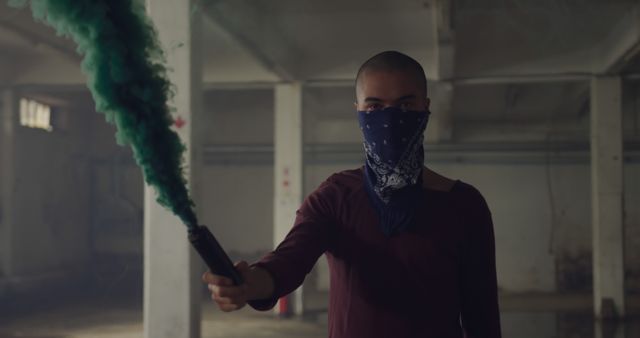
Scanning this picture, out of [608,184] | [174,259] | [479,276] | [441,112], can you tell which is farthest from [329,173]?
[479,276]

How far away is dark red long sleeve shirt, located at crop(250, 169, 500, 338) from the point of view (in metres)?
1.70

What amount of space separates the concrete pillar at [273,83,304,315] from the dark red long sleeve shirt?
8.59m

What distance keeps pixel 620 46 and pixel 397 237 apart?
761cm

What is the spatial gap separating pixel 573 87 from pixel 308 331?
6.18 metres

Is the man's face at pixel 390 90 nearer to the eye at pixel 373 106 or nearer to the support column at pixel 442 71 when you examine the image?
the eye at pixel 373 106

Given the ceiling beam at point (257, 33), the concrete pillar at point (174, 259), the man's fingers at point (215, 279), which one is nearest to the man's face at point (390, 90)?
the man's fingers at point (215, 279)

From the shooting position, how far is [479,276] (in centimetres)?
179

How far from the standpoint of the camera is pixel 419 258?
172cm

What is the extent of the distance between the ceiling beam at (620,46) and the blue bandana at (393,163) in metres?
6.59

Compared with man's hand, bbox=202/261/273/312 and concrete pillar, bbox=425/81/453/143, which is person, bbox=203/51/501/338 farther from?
concrete pillar, bbox=425/81/453/143

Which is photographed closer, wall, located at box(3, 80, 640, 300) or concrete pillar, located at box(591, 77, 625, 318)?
concrete pillar, located at box(591, 77, 625, 318)

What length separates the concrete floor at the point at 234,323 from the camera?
8.98 metres

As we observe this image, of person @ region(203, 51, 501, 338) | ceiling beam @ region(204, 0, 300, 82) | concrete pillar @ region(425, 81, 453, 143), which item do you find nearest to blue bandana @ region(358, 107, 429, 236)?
person @ region(203, 51, 501, 338)

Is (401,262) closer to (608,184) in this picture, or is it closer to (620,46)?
(620,46)
